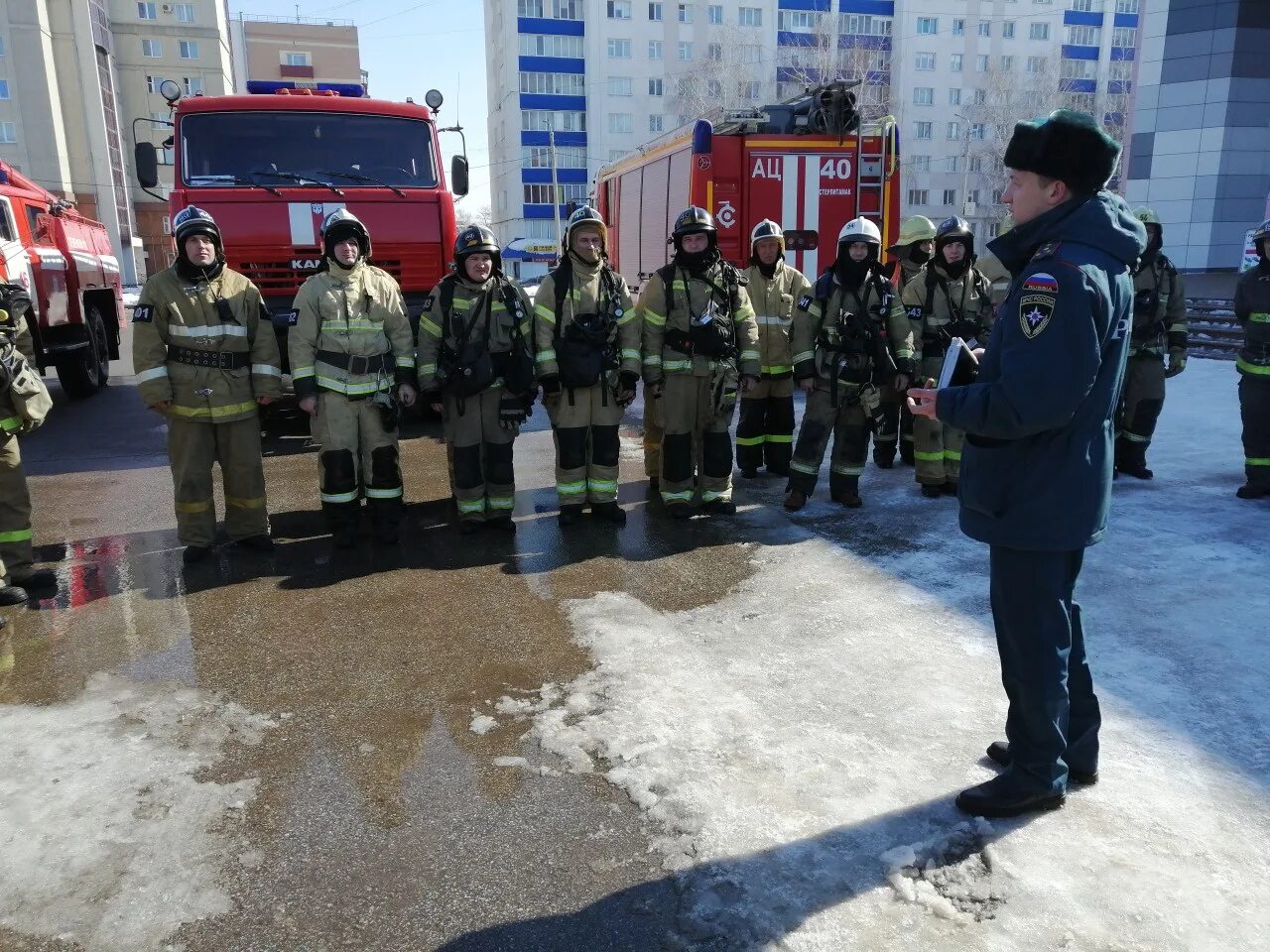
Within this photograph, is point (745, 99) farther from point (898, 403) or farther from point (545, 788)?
point (545, 788)

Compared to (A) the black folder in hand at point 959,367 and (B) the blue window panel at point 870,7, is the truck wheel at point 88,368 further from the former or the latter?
(B) the blue window panel at point 870,7

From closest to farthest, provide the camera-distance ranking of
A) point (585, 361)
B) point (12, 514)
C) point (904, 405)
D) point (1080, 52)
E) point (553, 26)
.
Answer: point (12, 514)
point (585, 361)
point (904, 405)
point (553, 26)
point (1080, 52)

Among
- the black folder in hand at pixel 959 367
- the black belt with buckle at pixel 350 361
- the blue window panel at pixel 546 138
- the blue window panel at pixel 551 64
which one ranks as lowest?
the black belt with buckle at pixel 350 361

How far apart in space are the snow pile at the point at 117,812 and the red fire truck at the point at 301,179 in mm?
4530

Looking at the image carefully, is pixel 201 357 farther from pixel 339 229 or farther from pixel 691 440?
pixel 691 440

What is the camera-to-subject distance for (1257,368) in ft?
20.2

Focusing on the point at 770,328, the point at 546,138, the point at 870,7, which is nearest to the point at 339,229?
the point at 770,328

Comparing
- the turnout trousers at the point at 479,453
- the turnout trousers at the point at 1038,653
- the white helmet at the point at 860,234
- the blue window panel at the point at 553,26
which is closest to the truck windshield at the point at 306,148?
the turnout trousers at the point at 479,453

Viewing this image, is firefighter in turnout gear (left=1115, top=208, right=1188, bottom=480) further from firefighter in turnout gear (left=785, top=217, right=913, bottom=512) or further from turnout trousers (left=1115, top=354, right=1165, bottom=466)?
firefighter in turnout gear (left=785, top=217, right=913, bottom=512)

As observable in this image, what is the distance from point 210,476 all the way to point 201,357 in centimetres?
69

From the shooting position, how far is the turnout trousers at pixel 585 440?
229 inches

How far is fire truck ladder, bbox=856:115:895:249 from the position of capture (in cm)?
1041

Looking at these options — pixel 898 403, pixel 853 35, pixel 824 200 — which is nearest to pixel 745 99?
pixel 853 35

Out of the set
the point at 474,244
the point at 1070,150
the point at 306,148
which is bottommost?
the point at 474,244
